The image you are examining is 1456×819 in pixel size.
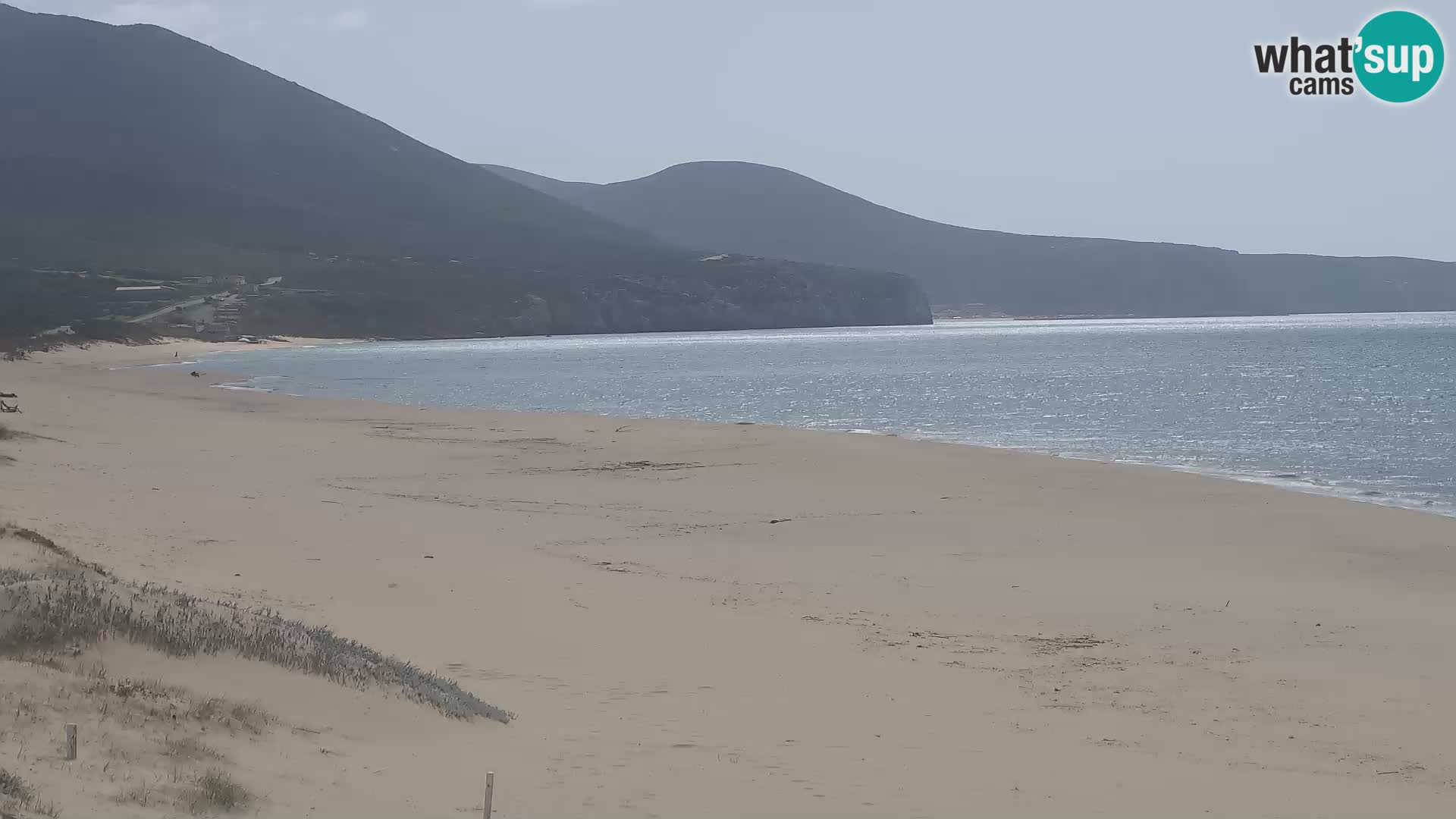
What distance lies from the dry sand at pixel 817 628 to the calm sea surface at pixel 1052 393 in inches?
278

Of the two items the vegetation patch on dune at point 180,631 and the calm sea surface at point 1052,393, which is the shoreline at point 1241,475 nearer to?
the calm sea surface at point 1052,393

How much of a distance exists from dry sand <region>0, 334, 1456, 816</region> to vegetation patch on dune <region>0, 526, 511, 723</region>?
0.23 m

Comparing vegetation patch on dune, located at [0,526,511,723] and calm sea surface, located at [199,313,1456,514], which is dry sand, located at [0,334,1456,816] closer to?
→ vegetation patch on dune, located at [0,526,511,723]

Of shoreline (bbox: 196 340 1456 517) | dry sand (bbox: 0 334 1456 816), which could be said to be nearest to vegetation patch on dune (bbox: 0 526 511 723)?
dry sand (bbox: 0 334 1456 816)

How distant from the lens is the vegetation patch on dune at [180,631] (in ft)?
23.5

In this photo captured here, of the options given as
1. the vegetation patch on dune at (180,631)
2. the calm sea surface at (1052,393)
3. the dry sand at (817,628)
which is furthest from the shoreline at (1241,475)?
the vegetation patch on dune at (180,631)

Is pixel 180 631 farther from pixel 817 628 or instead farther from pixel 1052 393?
pixel 1052 393

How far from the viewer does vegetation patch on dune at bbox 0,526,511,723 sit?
23.5ft

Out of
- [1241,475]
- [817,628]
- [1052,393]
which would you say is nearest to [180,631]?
[817,628]

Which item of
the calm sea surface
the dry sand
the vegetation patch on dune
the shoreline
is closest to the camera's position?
the vegetation patch on dune

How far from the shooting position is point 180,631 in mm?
7605

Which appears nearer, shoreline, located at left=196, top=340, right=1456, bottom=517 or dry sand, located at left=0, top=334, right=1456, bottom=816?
dry sand, located at left=0, top=334, right=1456, bottom=816

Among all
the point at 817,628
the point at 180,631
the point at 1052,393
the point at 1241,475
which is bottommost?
the point at 1241,475

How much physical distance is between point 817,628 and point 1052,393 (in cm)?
4773
